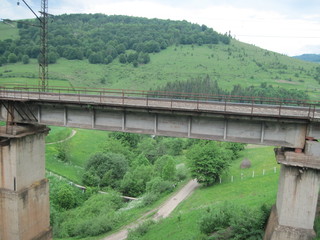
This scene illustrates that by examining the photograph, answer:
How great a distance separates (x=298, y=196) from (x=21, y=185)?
20016 millimetres

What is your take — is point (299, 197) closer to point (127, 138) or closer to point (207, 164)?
point (207, 164)

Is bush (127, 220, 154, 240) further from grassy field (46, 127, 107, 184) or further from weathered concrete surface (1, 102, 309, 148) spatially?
grassy field (46, 127, 107, 184)

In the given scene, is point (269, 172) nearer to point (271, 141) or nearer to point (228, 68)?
point (271, 141)

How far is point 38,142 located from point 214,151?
23.8 meters

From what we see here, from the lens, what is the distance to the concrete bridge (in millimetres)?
17844

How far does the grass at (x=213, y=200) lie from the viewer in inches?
1032

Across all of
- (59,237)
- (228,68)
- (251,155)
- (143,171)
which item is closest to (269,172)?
(251,155)

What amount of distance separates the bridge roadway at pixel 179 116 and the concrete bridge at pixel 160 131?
0.06m

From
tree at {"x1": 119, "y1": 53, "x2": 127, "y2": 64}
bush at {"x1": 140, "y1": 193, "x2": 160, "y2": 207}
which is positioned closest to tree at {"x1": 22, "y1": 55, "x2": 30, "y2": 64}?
tree at {"x1": 119, "y1": 53, "x2": 127, "y2": 64}

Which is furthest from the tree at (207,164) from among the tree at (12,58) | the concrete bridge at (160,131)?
the tree at (12,58)

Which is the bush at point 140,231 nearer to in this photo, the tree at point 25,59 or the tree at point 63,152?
the tree at point 63,152

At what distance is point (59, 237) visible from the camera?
1251 inches

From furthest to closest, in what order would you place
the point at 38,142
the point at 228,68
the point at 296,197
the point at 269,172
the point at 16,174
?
the point at 228,68 < the point at 269,172 < the point at 38,142 < the point at 16,174 < the point at 296,197

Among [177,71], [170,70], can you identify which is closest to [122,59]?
[170,70]
